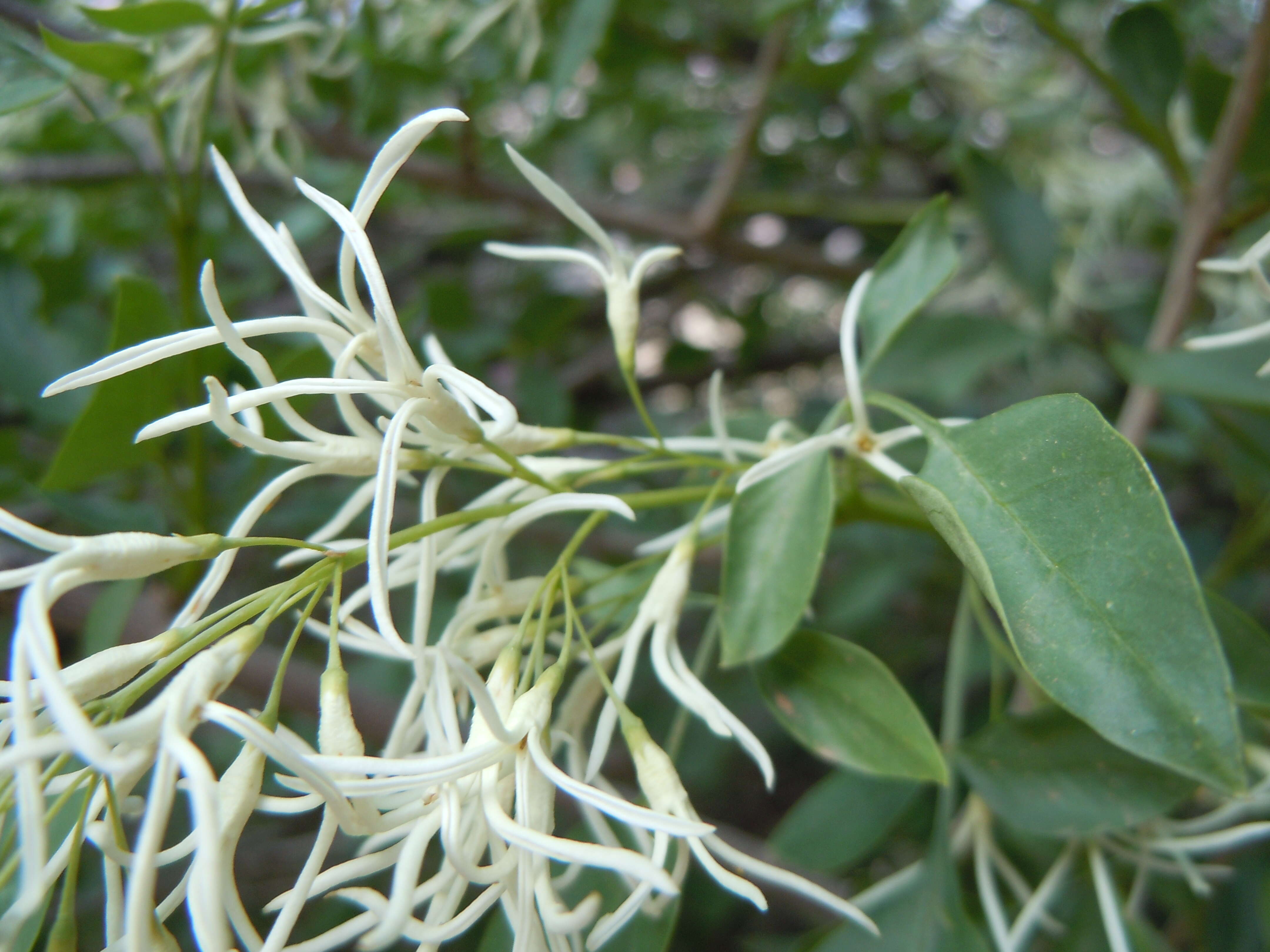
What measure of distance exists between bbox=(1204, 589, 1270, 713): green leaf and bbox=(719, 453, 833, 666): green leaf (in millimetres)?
151

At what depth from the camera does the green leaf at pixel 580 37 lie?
0.43 metres

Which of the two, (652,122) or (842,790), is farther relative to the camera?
(652,122)

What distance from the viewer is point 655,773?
0.23 meters

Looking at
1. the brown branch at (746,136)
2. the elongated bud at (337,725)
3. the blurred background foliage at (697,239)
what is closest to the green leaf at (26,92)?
the blurred background foliage at (697,239)

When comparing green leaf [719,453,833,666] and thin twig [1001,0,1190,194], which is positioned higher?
thin twig [1001,0,1190,194]

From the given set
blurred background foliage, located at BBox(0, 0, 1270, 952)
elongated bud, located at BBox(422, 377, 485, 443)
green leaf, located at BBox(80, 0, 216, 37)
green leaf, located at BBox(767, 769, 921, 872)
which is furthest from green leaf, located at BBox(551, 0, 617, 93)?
green leaf, located at BBox(767, 769, 921, 872)

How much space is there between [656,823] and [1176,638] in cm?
13

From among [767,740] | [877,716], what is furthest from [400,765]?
[767,740]

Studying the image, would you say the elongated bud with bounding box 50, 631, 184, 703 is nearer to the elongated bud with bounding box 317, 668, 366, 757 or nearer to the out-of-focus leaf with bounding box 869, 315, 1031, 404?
the elongated bud with bounding box 317, 668, 366, 757

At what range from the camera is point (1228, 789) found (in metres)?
0.20

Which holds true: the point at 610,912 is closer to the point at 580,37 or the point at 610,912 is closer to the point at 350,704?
the point at 350,704

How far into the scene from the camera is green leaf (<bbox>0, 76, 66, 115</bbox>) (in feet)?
1.08

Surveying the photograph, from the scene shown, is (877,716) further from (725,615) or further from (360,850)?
(360,850)

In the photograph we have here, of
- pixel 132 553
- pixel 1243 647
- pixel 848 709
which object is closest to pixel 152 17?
pixel 132 553
